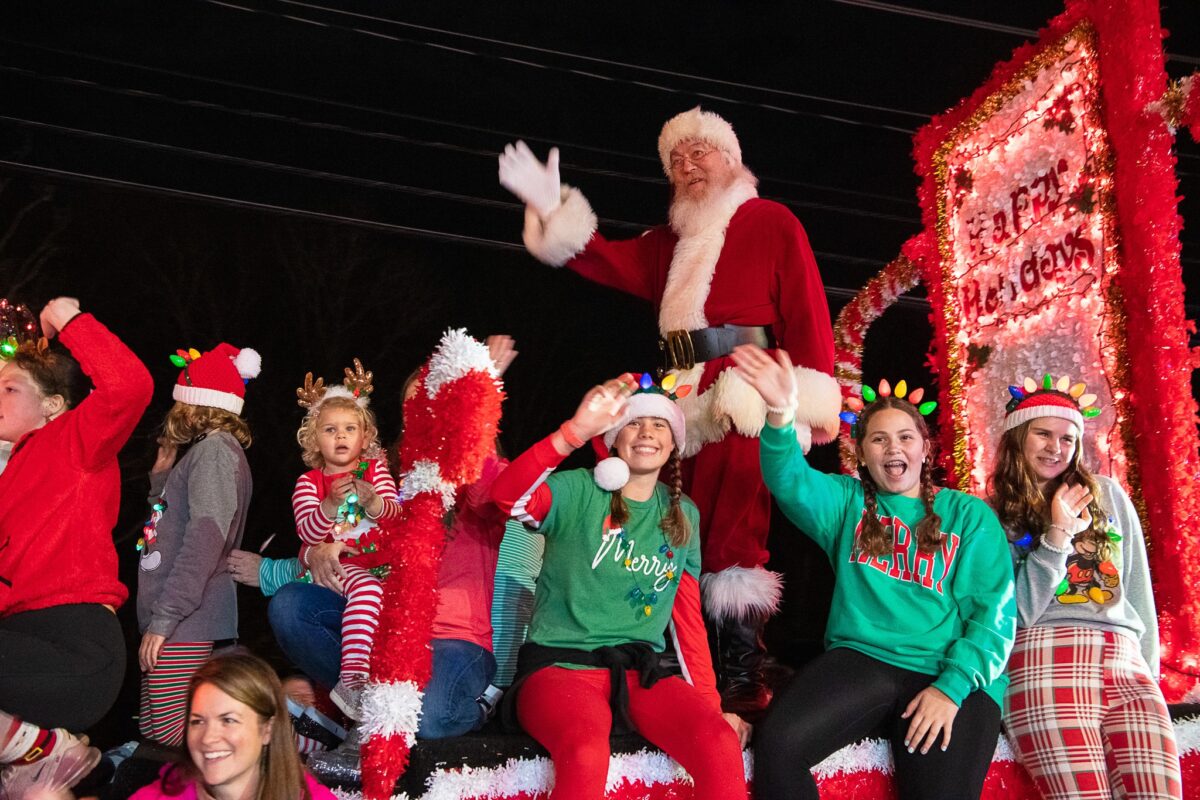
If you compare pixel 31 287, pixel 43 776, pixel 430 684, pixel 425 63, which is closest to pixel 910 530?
pixel 430 684

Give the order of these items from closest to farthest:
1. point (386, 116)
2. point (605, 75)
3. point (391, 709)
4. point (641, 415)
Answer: point (391, 709), point (641, 415), point (605, 75), point (386, 116)

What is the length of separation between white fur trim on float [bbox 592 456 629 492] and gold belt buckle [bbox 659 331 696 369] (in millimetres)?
693

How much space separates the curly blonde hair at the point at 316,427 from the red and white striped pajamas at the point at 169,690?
743mm

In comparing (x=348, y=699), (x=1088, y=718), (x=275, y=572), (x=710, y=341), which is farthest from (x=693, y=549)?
(x=275, y=572)

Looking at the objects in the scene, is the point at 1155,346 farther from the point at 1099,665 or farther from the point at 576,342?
the point at 576,342

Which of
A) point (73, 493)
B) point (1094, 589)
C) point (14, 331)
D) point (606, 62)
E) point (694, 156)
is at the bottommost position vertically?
point (1094, 589)

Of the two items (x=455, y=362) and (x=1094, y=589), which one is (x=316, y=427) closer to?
(x=455, y=362)

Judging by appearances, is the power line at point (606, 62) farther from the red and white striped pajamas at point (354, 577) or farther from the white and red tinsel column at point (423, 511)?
the white and red tinsel column at point (423, 511)

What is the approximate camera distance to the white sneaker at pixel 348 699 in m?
2.58

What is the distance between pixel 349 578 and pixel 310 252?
4782 millimetres

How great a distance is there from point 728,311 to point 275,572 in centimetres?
176

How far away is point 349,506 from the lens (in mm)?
3070

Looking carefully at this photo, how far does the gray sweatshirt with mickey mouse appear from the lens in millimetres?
2865

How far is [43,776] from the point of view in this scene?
244 centimetres
